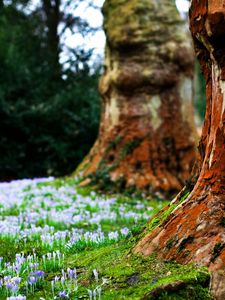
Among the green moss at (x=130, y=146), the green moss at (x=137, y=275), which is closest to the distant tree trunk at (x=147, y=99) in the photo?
the green moss at (x=130, y=146)

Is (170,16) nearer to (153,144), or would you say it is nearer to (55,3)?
(153,144)

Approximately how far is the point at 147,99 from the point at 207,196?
7.43 metres

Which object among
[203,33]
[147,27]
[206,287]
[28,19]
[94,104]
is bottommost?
[206,287]

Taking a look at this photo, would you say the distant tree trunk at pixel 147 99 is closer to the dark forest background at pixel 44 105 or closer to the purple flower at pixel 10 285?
the dark forest background at pixel 44 105

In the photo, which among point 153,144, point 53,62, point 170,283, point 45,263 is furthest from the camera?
point 53,62

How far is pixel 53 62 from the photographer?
18.1 meters

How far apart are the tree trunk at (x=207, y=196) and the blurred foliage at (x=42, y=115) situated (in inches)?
507

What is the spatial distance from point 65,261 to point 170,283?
57.6 inches

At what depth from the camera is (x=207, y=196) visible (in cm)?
365

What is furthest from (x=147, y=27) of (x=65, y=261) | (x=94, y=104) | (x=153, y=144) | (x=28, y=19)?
(x=28, y=19)

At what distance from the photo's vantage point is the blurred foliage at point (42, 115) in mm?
16500

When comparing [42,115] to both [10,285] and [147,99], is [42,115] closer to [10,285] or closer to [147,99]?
[147,99]

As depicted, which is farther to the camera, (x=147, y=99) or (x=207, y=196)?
(x=147, y=99)

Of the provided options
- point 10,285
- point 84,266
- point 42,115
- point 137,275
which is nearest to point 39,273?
point 10,285
